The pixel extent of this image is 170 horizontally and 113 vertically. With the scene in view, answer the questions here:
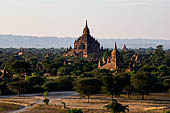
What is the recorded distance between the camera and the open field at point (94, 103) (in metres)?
52.1

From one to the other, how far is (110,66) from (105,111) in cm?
5692

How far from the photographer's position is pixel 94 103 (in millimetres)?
58125

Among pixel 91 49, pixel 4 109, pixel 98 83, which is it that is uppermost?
pixel 91 49

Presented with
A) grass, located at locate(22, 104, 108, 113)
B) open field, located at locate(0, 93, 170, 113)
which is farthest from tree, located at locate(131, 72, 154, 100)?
grass, located at locate(22, 104, 108, 113)

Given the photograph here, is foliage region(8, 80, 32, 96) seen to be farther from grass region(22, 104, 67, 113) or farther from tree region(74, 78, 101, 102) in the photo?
grass region(22, 104, 67, 113)

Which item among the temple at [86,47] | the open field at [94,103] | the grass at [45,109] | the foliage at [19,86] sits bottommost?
the grass at [45,109]

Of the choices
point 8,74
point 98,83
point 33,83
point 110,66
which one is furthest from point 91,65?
point 98,83

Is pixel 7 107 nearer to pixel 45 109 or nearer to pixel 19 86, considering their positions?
pixel 45 109

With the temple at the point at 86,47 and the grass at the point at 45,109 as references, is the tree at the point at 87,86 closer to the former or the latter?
the grass at the point at 45,109

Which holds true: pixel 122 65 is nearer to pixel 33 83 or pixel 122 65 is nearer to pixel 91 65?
pixel 91 65

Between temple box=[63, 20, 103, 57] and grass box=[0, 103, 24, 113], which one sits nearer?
grass box=[0, 103, 24, 113]

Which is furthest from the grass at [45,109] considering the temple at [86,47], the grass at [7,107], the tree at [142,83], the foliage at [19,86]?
the temple at [86,47]

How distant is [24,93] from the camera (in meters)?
72.0

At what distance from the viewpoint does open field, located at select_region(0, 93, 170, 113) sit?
52.1 meters
